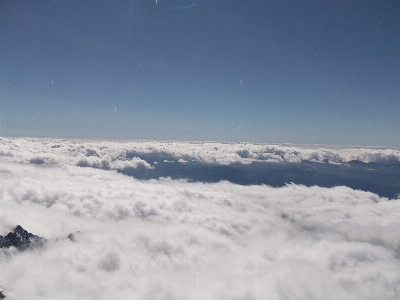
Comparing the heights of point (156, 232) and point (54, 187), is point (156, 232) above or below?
below

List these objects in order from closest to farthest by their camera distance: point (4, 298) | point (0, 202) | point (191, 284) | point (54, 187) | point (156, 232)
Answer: point (4, 298) → point (191, 284) → point (156, 232) → point (0, 202) → point (54, 187)

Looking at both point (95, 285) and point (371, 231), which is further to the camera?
point (371, 231)

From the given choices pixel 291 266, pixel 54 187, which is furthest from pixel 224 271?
pixel 54 187

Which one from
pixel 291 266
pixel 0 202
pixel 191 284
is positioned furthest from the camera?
pixel 0 202

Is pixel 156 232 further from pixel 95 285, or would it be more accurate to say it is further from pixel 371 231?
pixel 371 231

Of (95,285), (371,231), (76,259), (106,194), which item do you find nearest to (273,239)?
(371,231)

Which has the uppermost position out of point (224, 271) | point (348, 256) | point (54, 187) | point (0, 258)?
point (54, 187)

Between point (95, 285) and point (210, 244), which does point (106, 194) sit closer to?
point (95, 285)
